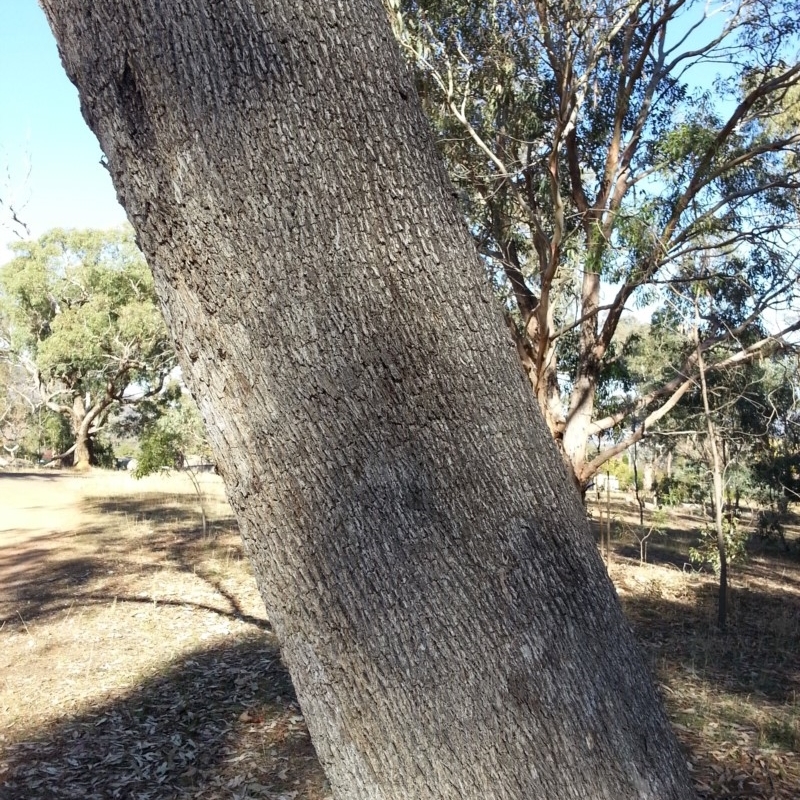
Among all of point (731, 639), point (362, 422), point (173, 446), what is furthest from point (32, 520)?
point (362, 422)

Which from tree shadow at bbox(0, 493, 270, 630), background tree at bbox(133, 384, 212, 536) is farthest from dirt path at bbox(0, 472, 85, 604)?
background tree at bbox(133, 384, 212, 536)

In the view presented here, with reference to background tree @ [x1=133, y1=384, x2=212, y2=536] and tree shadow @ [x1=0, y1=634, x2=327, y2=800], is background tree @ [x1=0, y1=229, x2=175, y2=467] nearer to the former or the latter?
background tree @ [x1=133, y1=384, x2=212, y2=536]

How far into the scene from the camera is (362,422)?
1.12 metres

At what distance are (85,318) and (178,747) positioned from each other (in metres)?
19.6

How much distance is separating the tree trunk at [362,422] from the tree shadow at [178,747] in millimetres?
3296

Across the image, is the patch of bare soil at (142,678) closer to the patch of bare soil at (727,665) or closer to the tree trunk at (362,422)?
the patch of bare soil at (727,665)

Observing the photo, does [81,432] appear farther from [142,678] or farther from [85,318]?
[142,678]

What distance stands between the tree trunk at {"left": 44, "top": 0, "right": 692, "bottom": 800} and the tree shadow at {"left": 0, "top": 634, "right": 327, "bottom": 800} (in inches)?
130

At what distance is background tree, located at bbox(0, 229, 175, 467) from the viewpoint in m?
22.0

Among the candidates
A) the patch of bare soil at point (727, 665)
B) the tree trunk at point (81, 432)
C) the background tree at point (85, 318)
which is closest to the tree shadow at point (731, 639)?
the patch of bare soil at point (727, 665)

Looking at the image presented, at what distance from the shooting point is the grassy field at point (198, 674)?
168 inches

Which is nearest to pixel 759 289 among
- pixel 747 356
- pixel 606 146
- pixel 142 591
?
pixel 747 356

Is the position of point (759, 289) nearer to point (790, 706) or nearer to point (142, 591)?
→ point (790, 706)

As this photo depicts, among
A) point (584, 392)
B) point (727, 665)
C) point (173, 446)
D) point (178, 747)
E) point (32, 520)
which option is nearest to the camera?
point (178, 747)
